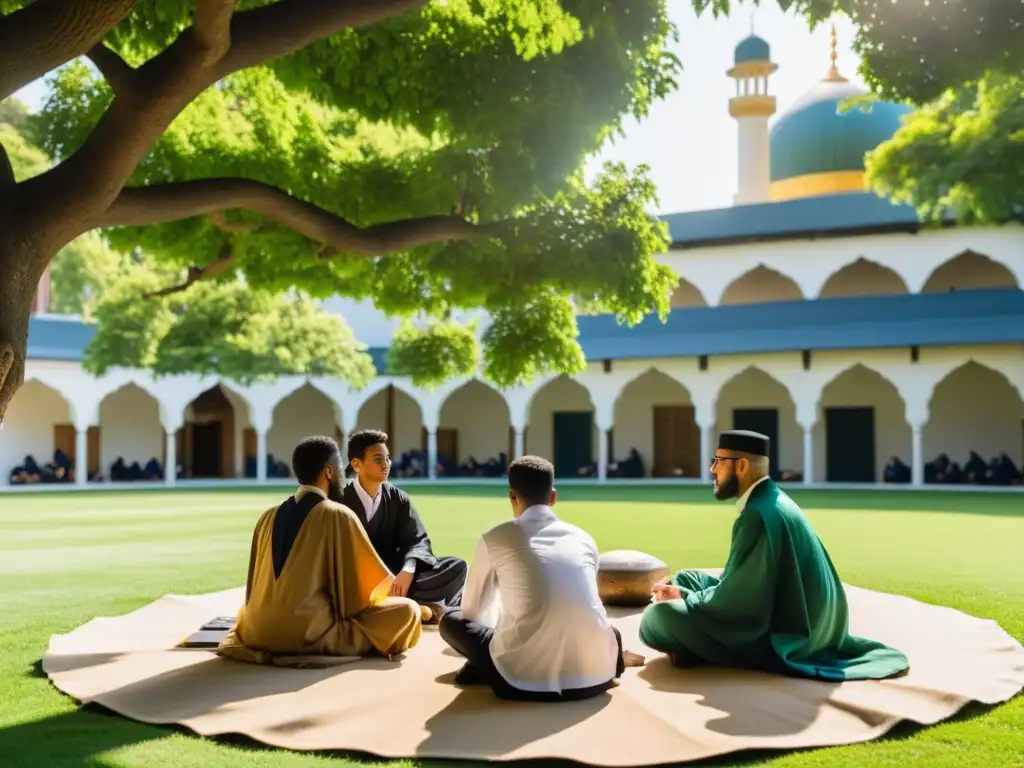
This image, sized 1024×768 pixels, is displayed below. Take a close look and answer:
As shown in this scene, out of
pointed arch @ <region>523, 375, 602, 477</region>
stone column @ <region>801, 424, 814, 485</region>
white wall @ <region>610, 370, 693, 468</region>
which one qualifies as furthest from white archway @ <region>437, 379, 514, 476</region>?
stone column @ <region>801, 424, 814, 485</region>

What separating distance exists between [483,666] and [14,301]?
2.59m

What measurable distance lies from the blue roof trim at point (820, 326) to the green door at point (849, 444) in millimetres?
3052

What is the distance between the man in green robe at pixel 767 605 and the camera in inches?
201

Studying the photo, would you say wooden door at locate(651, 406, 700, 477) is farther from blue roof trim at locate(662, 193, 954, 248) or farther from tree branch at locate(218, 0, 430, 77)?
tree branch at locate(218, 0, 430, 77)

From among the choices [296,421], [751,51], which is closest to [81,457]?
[296,421]

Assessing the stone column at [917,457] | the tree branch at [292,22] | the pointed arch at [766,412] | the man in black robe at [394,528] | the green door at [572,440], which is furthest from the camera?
the green door at [572,440]

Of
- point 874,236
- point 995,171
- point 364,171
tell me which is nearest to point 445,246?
point 364,171

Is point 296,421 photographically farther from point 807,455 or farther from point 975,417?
point 975,417

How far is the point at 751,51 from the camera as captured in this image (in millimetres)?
34750

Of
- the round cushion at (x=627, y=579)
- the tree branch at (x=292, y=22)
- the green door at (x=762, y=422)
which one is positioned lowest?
the round cushion at (x=627, y=579)

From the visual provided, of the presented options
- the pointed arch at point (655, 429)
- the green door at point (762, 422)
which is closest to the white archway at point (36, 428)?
the pointed arch at point (655, 429)

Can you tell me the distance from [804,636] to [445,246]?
4.77 m

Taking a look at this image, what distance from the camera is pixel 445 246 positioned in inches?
349

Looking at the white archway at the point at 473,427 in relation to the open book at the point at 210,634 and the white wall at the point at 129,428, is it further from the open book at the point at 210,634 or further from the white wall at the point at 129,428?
the open book at the point at 210,634
